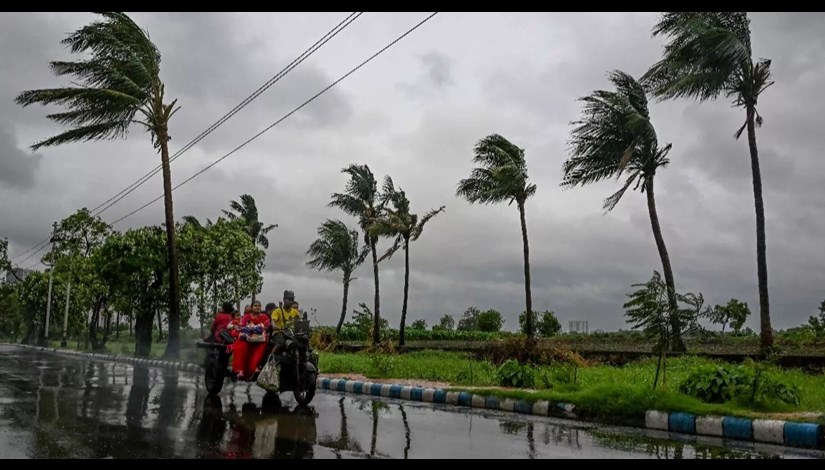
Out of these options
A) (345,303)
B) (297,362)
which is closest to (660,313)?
(297,362)

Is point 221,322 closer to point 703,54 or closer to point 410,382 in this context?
point 410,382

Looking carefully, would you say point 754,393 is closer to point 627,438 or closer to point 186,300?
point 627,438

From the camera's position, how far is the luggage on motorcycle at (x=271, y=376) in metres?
10.9

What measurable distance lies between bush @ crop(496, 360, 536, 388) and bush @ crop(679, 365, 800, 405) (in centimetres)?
342

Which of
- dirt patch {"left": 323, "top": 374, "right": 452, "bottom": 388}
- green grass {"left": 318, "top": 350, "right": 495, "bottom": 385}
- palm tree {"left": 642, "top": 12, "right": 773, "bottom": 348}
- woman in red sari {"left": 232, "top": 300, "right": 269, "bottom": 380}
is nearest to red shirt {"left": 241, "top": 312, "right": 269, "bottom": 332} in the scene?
woman in red sari {"left": 232, "top": 300, "right": 269, "bottom": 380}

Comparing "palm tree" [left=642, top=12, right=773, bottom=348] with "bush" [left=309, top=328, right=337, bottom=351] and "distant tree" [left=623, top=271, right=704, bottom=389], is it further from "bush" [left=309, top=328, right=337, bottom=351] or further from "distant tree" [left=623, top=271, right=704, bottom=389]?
"bush" [left=309, top=328, right=337, bottom=351]

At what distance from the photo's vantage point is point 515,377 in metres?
13.2

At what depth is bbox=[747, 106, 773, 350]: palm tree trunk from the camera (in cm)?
1905

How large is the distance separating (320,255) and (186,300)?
1686 centimetres

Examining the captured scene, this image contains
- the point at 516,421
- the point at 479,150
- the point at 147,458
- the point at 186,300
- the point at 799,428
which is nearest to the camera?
the point at 147,458

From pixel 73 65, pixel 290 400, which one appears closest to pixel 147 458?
pixel 290 400

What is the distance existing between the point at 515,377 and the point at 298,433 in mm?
6337

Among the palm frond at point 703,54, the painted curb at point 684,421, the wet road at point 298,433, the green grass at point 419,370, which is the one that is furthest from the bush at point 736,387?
the palm frond at point 703,54
